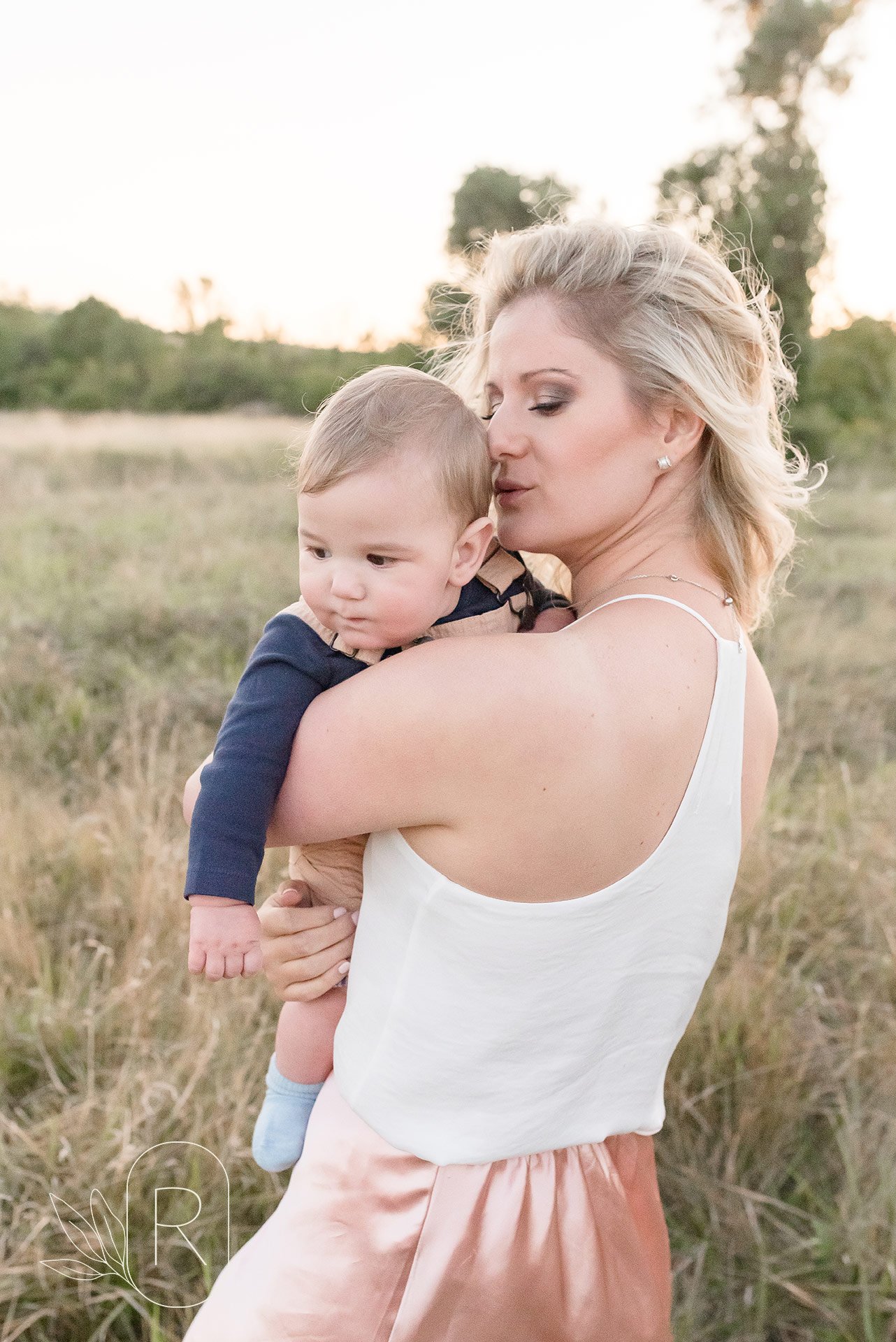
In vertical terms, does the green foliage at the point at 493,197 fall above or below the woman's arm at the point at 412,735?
above

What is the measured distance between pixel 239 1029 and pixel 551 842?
1.80 m

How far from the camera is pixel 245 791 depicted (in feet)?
4.35

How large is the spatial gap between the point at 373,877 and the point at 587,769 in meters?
0.37

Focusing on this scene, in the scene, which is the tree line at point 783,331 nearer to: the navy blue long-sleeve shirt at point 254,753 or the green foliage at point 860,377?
the green foliage at point 860,377

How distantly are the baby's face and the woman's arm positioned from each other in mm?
137

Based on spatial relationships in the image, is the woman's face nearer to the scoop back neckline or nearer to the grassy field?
the scoop back neckline

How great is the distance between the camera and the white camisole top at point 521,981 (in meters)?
1.32

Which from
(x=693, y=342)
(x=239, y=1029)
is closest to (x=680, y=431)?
(x=693, y=342)

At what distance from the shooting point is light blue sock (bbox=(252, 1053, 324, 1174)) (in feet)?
5.82

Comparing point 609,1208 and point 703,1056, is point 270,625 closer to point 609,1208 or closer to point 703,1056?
point 609,1208

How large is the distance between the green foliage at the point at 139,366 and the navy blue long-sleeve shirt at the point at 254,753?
617 inches

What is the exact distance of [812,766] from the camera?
4.67 metres

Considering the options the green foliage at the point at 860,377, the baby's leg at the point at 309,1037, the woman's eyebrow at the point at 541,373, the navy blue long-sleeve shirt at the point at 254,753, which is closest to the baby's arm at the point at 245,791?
the navy blue long-sleeve shirt at the point at 254,753

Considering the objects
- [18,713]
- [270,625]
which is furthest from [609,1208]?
[18,713]
